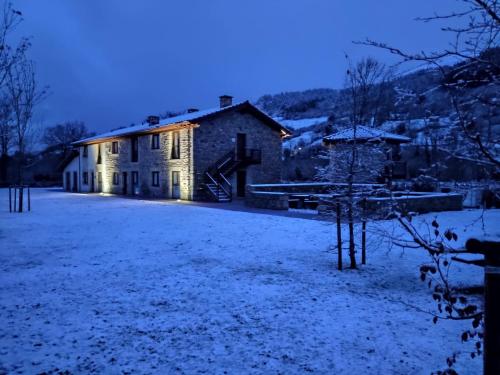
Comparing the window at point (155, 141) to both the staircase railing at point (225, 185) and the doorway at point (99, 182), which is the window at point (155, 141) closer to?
the staircase railing at point (225, 185)

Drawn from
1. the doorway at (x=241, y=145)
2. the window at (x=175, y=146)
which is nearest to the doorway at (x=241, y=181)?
the doorway at (x=241, y=145)

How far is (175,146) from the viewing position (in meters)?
26.8

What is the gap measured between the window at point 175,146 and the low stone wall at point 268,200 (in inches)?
334

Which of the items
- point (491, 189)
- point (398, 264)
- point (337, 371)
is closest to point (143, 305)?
point (337, 371)

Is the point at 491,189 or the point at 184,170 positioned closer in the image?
the point at 491,189

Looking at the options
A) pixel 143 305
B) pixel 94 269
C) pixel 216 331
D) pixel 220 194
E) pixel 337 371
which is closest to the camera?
pixel 337 371

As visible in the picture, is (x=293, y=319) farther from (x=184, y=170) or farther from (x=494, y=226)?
(x=184, y=170)

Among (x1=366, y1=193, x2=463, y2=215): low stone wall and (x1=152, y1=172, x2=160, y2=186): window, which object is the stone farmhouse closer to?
(x1=152, y1=172, x2=160, y2=186): window

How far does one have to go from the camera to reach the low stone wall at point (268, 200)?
61.3 ft

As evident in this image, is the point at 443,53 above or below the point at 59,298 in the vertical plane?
above

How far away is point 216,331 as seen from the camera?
15.2 ft

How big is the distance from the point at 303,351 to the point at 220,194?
20.6m

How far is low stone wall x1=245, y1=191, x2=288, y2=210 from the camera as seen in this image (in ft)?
61.3

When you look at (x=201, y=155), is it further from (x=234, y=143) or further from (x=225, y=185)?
(x=234, y=143)
